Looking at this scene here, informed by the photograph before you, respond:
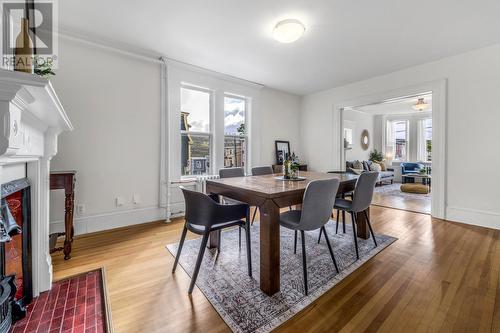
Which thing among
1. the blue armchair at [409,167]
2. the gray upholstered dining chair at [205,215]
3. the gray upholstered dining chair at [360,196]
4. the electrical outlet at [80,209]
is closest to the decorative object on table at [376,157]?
the blue armchair at [409,167]

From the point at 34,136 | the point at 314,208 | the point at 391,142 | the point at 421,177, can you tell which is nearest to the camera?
the point at 34,136

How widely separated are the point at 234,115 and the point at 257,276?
11.0 feet

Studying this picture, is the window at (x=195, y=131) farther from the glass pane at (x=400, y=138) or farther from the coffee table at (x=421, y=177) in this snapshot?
the glass pane at (x=400, y=138)

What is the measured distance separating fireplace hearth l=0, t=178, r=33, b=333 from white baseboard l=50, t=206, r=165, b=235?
1402 millimetres

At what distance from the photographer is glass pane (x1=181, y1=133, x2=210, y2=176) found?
388cm

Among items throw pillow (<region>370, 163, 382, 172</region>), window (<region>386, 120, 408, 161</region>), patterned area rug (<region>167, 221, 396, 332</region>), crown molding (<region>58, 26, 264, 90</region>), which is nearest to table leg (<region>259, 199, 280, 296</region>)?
patterned area rug (<region>167, 221, 396, 332</region>)

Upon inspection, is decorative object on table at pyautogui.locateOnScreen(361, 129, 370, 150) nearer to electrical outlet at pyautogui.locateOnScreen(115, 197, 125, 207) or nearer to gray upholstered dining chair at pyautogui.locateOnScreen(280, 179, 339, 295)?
gray upholstered dining chair at pyautogui.locateOnScreen(280, 179, 339, 295)

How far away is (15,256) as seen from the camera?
1509mm

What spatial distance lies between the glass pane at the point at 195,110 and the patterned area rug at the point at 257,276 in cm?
211

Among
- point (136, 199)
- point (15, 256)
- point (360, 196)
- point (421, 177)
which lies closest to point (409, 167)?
point (421, 177)

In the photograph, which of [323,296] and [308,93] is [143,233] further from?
[308,93]

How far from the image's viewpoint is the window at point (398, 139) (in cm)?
809

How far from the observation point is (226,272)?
6.43 feet

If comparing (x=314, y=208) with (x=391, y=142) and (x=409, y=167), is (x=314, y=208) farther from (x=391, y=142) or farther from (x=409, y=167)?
(x=391, y=142)
